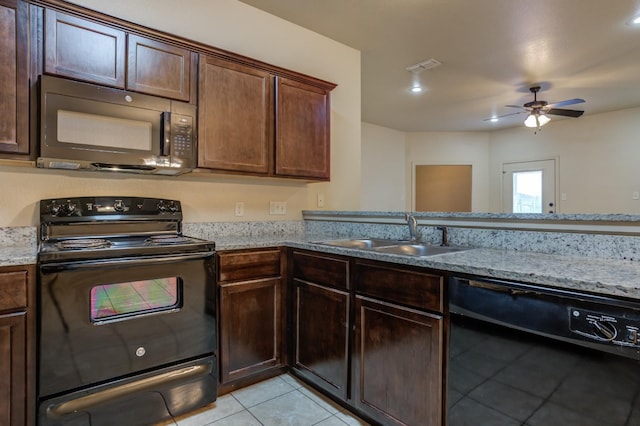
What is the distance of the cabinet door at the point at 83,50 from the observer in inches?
65.9

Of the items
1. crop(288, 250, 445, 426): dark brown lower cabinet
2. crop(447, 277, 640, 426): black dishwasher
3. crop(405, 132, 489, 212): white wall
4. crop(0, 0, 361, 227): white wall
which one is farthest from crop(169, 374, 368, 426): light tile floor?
crop(405, 132, 489, 212): white wall

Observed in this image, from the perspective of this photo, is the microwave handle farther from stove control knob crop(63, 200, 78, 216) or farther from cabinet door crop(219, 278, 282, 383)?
cabinet door crop(219, 278, 282, 383)

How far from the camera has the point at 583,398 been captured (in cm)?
105

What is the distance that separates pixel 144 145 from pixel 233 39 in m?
1.12

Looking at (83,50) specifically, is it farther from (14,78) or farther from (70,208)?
(70,208)

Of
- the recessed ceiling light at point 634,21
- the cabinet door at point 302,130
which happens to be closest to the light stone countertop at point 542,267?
the cabinet door at point 302,130

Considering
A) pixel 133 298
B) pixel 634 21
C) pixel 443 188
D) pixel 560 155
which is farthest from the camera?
pixel 443 188

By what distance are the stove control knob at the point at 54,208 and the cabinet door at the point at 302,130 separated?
4.10 feet

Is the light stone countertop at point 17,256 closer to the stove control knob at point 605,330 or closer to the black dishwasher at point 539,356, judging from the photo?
the black dishwasher at point 539,356

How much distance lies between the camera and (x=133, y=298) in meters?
1.66

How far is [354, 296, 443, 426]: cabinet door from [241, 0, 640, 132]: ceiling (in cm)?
213

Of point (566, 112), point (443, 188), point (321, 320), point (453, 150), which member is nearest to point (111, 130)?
point (321, 320)

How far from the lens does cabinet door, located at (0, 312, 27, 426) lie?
140 centimetres

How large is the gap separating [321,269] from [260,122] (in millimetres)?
1069
